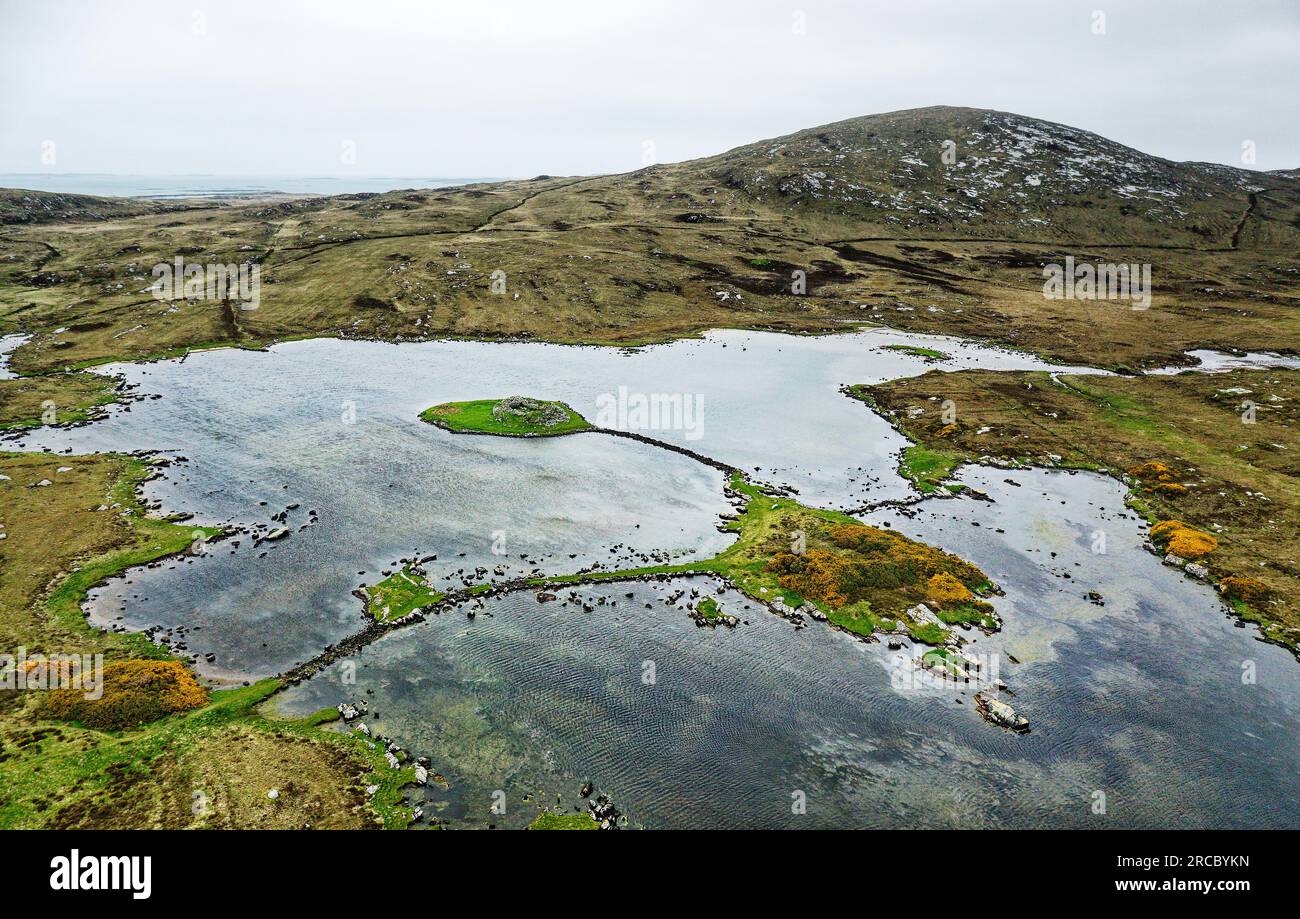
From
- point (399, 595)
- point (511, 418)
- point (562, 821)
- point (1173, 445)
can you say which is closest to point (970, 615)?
point (562, 821)

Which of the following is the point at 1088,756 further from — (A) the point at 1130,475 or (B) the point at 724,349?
(B) the point at 724,349

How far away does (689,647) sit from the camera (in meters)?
36.8

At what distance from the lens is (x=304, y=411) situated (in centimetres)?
6912

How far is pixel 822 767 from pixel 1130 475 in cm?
5058

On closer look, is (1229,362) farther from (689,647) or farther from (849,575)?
(689,647)

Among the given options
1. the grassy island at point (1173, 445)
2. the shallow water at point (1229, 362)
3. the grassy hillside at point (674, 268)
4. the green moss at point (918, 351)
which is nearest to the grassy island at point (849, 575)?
the grassy island at point (1173, 445)

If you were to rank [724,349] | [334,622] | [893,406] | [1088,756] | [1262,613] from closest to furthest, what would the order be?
[1088,756], [334,622], [1262,613], [893,406], [724,349]

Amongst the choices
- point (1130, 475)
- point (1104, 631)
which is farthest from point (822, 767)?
point (1130, 475)

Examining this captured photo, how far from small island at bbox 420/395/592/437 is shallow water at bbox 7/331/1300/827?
7.64ft

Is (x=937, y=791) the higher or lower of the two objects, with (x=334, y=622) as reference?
lower

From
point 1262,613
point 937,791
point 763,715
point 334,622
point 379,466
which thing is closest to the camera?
point 937,791

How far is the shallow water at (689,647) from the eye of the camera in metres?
28.3

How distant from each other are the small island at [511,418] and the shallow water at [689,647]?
91.7 inches

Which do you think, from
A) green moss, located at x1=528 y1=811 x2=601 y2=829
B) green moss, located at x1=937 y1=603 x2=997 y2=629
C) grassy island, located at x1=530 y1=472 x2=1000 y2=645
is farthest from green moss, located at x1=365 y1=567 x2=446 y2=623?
green moss, located at x1=937 y1=603 x2=997 y2=629
